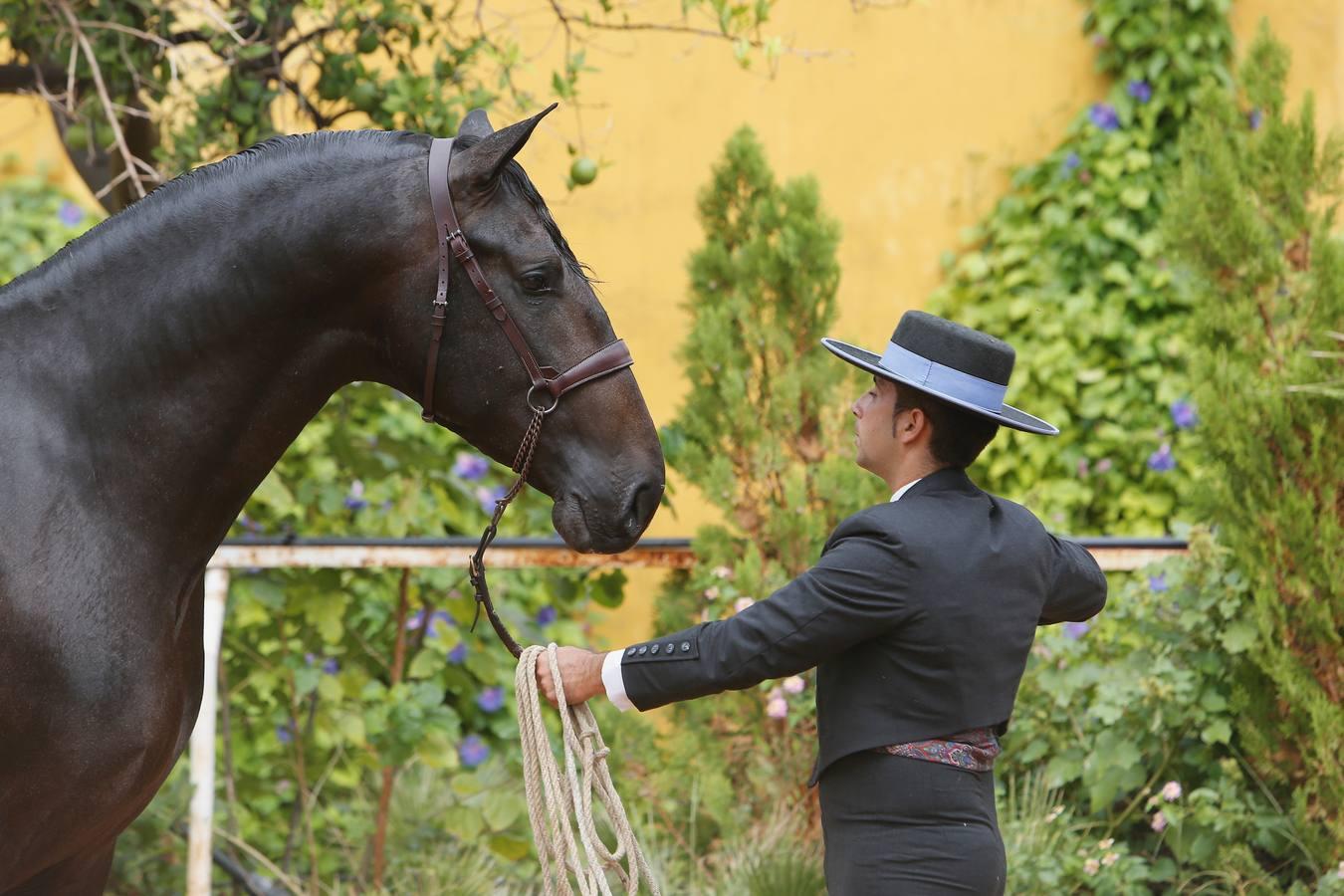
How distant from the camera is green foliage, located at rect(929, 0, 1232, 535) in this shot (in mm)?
5738

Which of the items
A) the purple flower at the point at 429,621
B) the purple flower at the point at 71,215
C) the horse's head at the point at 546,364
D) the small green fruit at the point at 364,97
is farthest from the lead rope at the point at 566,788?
the purple flower at the point at 71,215

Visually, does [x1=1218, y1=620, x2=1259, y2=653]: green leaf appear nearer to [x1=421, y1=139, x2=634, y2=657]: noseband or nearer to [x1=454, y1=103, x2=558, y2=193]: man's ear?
[x1=421, y1=139, x2=634, y2=657]: noseband

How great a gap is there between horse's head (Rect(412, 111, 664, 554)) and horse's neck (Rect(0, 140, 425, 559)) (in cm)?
11

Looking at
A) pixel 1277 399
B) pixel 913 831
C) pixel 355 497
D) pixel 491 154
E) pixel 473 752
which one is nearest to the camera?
pixel 491 154

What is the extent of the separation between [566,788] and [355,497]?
2.40m

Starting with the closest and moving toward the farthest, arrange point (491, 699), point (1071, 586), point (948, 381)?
point (948, 381) < point (1071, 586) < point (491, 699)

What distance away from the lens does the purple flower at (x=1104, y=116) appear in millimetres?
5898

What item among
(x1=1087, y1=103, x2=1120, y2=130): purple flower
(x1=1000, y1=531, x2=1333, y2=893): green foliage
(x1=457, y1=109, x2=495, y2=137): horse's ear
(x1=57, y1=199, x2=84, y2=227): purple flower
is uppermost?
(x1=57, y1=199, x2=84, y2=227): purple flower

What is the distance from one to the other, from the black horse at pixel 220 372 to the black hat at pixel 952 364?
1.53ft

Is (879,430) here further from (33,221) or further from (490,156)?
(33,221)

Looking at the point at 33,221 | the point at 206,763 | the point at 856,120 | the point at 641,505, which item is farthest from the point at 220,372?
the point at 33,221

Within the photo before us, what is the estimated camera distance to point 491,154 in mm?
2154

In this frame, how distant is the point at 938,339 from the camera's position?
239 centimetres

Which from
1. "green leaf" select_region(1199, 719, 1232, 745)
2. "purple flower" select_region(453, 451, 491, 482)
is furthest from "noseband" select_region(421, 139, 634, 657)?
"purple flower" select_region(453, 451, 491, 482)
